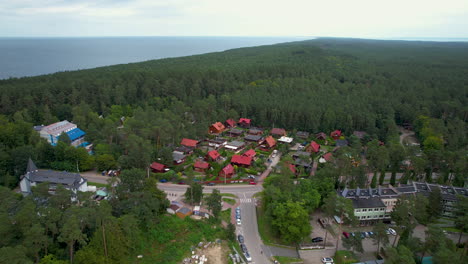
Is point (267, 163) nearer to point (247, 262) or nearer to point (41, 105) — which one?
point (247, 262)

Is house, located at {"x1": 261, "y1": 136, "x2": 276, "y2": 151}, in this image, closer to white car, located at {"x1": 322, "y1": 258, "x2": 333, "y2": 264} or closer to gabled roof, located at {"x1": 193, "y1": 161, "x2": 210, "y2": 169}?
gabled roof, located at {"x1": 193, "y1": 161, "x2": 210, "y2": 169}

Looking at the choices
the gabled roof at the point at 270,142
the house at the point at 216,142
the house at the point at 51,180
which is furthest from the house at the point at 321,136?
the house at the point at 51,180

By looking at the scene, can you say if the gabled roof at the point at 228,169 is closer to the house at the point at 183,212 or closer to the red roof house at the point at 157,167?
the red roof house at the point at 157,167

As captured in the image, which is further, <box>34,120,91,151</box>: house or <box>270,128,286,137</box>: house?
<box>270,128,286,137</box>: house

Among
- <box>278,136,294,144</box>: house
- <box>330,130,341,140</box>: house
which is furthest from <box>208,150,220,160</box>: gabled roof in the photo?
<box>330,130,341,140</box>: house

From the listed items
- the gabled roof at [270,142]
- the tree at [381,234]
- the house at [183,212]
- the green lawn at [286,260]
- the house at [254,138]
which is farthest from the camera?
the house at [254,138]

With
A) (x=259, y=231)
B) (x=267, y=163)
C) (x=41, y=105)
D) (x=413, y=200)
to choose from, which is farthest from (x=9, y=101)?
(x=413, y=200)
